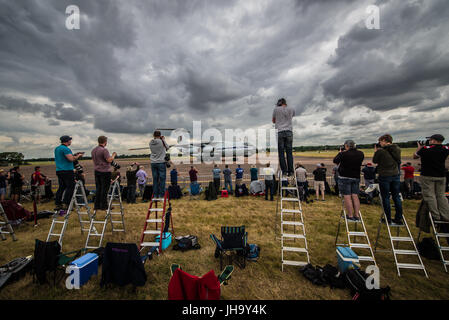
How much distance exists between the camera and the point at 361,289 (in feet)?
11.5

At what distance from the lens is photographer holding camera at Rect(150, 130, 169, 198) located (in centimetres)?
602

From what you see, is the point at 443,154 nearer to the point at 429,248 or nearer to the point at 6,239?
the point at 429,248

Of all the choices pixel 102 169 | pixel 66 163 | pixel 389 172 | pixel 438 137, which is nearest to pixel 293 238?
pixel 389 172

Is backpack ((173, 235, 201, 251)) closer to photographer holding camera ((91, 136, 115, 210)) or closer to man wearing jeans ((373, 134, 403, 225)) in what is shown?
photographer holding camera ((91, 136, 115, 210))

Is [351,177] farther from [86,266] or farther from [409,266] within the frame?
[86,266]

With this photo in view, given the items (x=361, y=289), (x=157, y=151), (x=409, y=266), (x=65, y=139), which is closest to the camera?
(x=361, y=289)

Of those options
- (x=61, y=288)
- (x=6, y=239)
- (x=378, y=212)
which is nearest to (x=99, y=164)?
(x=61, y=288)

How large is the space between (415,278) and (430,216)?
1692 mm

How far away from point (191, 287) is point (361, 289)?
3.45 metres

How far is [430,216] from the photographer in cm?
463

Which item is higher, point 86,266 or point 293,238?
point 86,266

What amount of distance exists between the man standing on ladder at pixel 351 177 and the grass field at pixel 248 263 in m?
1.55

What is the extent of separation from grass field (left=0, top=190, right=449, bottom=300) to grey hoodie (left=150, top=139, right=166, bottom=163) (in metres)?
3.08

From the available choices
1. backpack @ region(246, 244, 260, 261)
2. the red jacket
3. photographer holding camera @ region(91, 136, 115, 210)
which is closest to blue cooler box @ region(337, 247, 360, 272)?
backpack @ region(246, 244, 260, 261)
